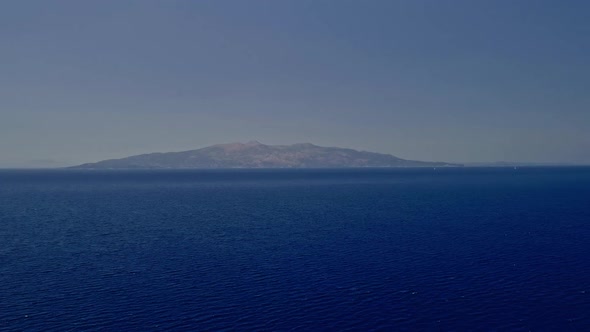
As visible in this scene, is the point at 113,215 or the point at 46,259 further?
the point at 113,215

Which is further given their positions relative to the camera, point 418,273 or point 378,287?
point 418,273

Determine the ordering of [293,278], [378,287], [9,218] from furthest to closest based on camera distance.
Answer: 1. [9,218]
2. [293,278]
3. [378,287]

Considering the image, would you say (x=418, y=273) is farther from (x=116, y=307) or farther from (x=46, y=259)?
(x=46, y=259)

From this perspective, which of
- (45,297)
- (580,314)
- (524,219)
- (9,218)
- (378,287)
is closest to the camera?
(580,314)

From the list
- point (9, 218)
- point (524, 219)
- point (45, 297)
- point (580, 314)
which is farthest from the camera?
point (9, 218)

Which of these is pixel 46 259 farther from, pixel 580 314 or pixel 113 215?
pixel 580 314

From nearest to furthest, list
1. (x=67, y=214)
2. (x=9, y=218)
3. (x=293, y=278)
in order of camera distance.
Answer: (x=293, y=278) < (x=9, y=218) < (x=67, y=214)

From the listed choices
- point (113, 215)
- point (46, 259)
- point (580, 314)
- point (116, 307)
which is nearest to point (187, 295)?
point (116, 307)

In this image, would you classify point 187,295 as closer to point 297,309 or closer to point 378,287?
point 297,309

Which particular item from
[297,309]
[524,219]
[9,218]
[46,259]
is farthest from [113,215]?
[524,219]
